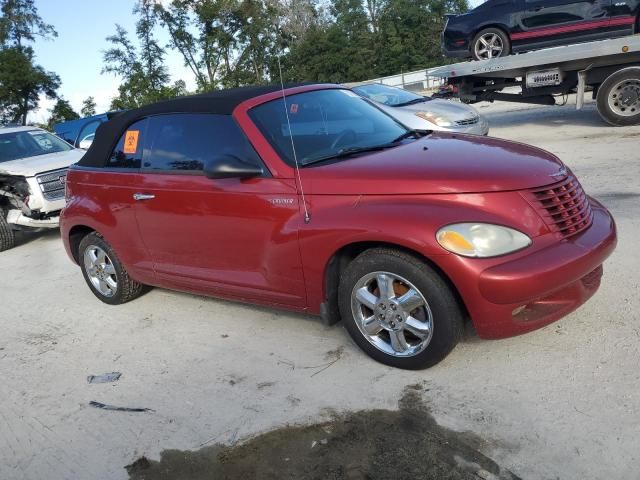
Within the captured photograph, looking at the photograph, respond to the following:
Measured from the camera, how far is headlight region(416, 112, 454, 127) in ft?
29.6

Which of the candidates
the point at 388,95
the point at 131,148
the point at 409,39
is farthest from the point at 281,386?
the point at 409,39

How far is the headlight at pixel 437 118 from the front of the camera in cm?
901

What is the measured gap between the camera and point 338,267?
3.57 metres

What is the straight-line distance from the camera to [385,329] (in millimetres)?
3451

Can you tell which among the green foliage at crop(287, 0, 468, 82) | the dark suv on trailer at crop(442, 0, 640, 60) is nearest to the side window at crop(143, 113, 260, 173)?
the dark suv on trailer at crop(442, 0, 640, 60)

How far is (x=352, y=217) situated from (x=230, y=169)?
2.79 ft

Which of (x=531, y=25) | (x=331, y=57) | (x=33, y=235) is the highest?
(x=331, y=57)

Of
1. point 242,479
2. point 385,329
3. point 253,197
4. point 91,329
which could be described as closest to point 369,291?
point 385,329

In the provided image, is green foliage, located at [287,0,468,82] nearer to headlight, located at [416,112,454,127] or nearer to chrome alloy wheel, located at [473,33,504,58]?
chrome alloy wheel, located at [473,33,504,58]

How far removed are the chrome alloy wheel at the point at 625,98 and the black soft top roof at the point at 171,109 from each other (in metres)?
8.05

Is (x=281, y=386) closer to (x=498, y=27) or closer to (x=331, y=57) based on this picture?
(x=498, y=27)

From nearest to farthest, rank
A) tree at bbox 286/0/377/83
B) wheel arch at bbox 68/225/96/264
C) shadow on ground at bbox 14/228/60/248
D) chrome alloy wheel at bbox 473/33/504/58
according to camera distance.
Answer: wheel arch at bbox 68/225/96/264 → shadow on ground at bbox 14/228/60/248 → chrome alloy wheel at bbox 473/33/504/58 → tree at bbox 286/0/377/83

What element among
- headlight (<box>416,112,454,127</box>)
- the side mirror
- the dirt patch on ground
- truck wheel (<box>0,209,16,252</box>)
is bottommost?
the dirt patch on ground

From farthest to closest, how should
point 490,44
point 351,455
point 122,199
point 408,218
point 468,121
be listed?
1. point 490,44
2. point 468,121
3. point 122,199
4. point 408,218
5. point 351,455
